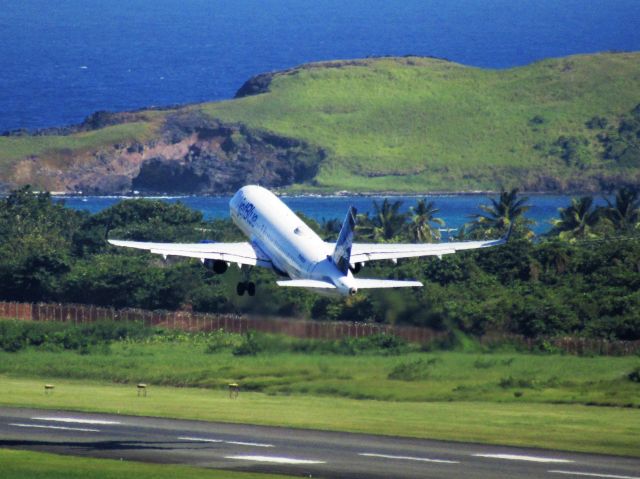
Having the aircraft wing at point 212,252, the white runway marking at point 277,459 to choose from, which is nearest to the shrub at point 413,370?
the aircraft wing at point 212,252

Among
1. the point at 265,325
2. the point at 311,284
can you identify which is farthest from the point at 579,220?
the point at 311,284

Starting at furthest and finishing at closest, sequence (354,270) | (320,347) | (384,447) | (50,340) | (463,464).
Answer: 1. (50,340)
2. (320,347)
3. (354,270)
4. (384,447)
5. (463,464)

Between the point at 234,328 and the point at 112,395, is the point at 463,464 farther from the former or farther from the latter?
the point at 234,328

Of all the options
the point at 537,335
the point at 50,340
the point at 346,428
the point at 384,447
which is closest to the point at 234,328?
the point at 50,340

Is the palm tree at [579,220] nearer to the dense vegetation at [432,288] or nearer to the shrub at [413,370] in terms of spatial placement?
the dense vegetation at [432,288]

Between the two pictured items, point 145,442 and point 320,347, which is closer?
point 145,442

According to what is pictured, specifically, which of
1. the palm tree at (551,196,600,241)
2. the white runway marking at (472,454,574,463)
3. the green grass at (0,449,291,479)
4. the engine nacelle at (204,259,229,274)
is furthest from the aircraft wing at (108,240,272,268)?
the palm tree at (551,196,600,241)

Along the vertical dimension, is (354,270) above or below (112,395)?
above
